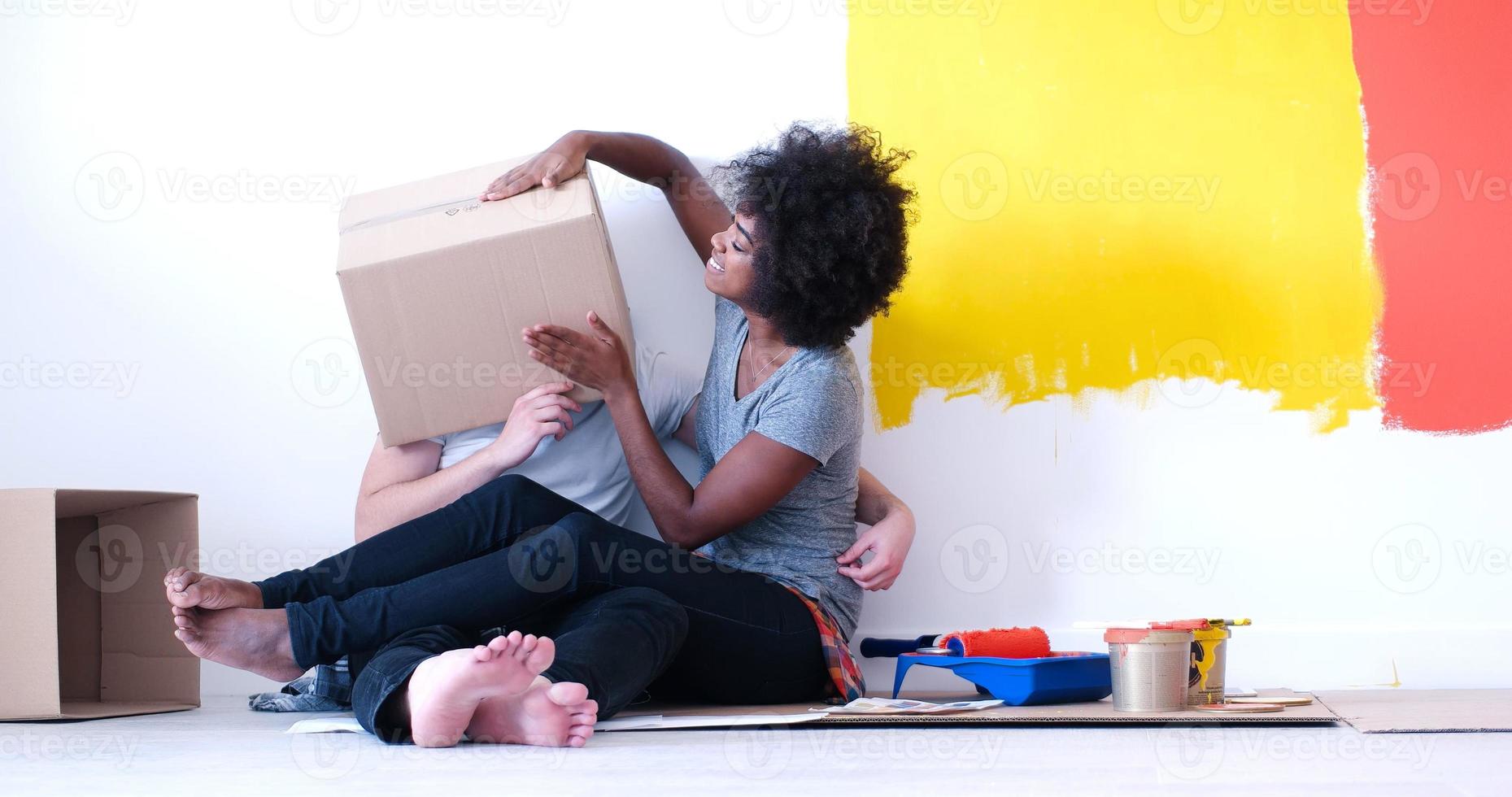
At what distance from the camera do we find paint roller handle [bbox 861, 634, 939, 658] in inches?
72.9

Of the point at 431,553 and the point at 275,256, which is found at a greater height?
the point at 275,256

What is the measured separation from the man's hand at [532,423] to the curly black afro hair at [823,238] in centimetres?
32

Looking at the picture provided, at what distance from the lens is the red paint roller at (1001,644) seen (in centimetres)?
172

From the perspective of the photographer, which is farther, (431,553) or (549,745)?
(431,553)

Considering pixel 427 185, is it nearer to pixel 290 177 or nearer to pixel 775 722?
pixel 290 177

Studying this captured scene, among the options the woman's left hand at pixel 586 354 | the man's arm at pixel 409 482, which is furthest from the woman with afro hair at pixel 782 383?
the man's arm at pixel 409 482

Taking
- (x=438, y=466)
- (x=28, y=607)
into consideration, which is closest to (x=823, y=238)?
(x=438, y=466)

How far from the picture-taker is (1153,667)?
1.52 meters

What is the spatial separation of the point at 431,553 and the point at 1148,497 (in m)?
1.22

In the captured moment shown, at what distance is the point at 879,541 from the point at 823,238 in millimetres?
462

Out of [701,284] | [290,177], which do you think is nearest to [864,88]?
[701,284]

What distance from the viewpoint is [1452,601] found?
1.96 m

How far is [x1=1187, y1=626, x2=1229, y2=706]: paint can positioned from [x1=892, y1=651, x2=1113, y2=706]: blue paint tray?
112 mm

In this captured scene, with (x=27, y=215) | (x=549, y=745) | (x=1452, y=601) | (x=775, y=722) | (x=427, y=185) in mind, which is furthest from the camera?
(x=27, y=215)
